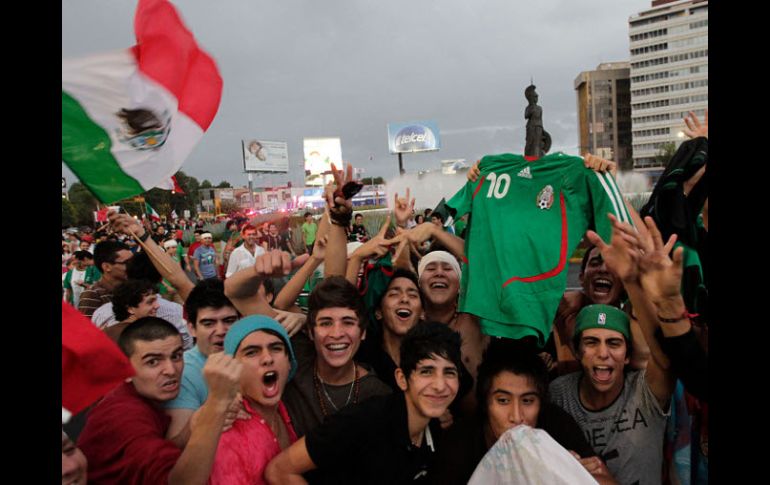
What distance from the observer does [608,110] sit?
308 feet

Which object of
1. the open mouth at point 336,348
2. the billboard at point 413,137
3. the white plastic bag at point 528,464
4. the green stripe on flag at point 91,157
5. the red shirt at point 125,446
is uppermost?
the billboard at point 413,137

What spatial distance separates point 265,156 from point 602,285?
50.0 m

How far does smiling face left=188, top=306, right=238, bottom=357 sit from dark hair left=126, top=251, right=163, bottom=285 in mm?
2262

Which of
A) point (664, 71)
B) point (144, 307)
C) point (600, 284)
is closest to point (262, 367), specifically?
point (144, 307)

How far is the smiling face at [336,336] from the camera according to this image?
8.70 feet

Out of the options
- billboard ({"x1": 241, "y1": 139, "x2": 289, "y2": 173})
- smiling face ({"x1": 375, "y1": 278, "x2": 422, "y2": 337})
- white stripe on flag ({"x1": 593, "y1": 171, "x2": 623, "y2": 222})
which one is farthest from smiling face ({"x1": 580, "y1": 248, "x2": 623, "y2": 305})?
billboard ({"x1": 241, "y1": 139, "x2": 289, "y2": 173})

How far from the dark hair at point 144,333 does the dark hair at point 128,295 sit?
1.58 meters

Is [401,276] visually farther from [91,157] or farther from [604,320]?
[91,157]

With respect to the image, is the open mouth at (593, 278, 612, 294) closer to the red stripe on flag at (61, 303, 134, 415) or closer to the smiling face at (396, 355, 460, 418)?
the smiling face at (396, 355, 460, 418)

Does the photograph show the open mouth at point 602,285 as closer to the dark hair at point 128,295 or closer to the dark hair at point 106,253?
the dark hair at point 128,295

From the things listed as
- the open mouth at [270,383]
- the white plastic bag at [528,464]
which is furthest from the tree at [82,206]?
the white plastic bag at [528,464]

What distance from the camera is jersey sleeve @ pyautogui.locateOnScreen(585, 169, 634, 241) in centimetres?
299
